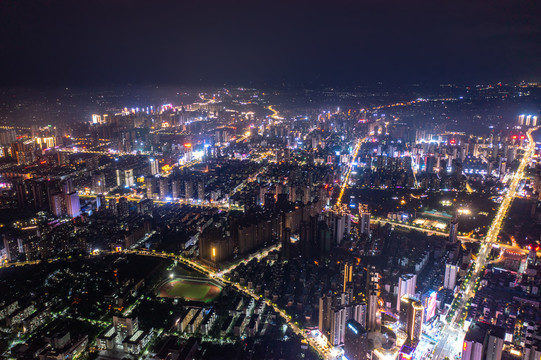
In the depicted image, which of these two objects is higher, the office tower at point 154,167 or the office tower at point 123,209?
the office tower at point 154,167

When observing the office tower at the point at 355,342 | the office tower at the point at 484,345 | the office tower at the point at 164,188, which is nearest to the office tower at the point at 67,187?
the office tower at the point at 164,188

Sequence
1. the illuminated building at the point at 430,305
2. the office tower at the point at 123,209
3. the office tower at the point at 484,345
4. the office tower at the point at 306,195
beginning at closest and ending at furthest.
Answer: the office tower at the point at 484,345 → the illuminated building at the point at 430,305 → the office tower at the point at 123,209 → the office tower at the point at 306,195

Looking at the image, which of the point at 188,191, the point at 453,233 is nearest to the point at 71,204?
the point at 188,191

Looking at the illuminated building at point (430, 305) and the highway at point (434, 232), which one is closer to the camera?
the illuminated building at point (430, 305)

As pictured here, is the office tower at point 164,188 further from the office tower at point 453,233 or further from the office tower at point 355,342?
the office tower at point 355,342

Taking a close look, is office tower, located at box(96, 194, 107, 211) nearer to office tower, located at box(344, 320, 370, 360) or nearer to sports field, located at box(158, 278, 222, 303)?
sports field, located at box(158, 278, 222, 303)

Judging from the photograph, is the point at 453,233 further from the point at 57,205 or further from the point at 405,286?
the point at 57,205

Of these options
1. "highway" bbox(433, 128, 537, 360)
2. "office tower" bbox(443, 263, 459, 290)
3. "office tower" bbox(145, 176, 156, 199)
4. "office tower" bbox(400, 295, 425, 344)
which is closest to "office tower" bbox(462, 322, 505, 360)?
"highway" bbox(433, 128, 537, 360)
